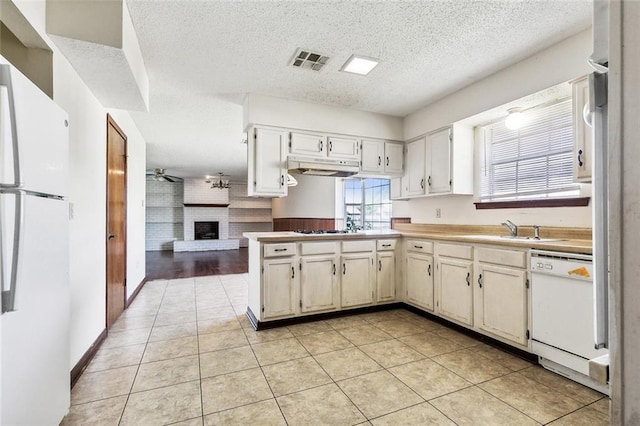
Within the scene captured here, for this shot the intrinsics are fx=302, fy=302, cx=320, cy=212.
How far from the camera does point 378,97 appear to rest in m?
3.58

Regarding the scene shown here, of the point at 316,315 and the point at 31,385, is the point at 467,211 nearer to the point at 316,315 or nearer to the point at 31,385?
the point at 316,315

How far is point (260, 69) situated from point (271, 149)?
0.88 meters

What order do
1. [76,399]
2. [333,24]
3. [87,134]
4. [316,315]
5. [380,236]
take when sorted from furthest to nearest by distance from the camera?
[380,236] → [316,315] → [87,134] → [333,24] → [76,399]

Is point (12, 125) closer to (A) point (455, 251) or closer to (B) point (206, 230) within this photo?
(A) point (455, 251)

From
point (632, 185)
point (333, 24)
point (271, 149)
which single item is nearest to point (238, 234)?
point (271, 149)

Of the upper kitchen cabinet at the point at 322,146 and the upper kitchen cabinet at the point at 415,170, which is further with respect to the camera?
the upper kitchen cabinet at the point at 415,170

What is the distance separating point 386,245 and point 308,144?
154cm

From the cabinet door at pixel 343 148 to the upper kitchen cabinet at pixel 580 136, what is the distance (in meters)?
2.21

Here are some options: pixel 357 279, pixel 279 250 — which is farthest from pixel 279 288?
pixel 357 279

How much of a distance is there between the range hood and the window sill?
60.2 inches

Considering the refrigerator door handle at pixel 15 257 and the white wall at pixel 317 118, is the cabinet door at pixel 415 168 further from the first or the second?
the refrigerator door handle at pixel 15 257

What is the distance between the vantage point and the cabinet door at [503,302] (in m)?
2.37

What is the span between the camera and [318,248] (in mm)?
3256

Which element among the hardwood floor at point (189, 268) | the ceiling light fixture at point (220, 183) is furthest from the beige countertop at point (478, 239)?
the ceiling light fixture at point (220, 183)
